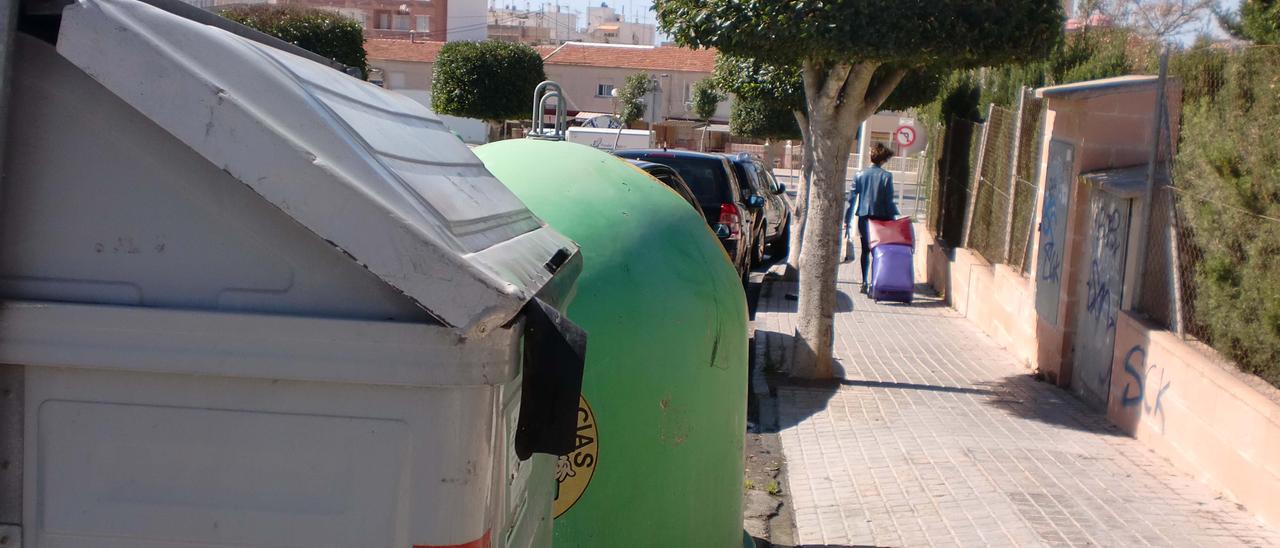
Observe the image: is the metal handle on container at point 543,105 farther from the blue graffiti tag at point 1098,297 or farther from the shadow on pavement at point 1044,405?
the blue graffiti tag at point 1098,297

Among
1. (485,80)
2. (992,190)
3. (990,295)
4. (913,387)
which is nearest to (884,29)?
(913,387)

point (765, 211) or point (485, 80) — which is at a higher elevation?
point (485, 80)

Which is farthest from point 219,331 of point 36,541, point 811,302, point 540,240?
point 811,302

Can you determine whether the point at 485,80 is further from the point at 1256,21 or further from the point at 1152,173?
the point at 1152,173

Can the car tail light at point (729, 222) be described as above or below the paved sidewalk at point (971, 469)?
above

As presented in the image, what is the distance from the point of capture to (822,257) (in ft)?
31.6

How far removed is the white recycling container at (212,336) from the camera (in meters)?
2.21

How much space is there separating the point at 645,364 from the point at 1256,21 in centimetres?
1018

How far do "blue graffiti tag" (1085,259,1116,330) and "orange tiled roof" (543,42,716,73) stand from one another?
55382 millimetres

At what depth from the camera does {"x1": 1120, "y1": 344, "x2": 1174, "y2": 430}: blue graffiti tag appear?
7.36 meters

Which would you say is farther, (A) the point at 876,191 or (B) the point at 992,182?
(A) the point at 876,191

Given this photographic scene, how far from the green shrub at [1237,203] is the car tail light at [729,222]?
6603 millimetres

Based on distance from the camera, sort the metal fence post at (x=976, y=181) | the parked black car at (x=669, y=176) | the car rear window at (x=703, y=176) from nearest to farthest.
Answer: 1. the parked black car at (x=669, y=176)
2. the metal fence post at (x=976, y=181)
3. the car rear window at (x=703, y=176)

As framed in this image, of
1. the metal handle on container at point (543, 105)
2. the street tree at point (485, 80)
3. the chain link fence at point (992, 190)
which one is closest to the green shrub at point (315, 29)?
the street tree at point (485, 80)
